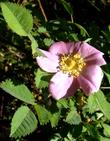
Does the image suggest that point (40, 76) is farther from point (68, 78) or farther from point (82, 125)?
point (82, 125)

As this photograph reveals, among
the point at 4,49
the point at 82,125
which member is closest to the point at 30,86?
the point at 4,49

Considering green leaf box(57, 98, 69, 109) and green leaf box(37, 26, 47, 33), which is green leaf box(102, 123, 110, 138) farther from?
green leaf box(37, 26, 47, 33)

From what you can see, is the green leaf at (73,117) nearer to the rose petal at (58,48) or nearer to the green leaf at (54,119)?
the green leaf at (54,119)

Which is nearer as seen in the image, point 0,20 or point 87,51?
point 87,51

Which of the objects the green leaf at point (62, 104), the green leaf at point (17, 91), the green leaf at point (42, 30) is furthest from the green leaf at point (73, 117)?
the green leaf at point (42, 30)

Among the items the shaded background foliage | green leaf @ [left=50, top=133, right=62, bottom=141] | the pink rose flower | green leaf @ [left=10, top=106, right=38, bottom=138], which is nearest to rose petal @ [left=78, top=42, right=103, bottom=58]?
the pink rose flower

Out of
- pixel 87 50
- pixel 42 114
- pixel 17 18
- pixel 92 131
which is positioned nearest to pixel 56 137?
pixel 92 131

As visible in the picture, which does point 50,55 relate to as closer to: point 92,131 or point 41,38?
point 41,38
